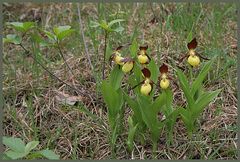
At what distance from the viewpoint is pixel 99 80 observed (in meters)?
2.44

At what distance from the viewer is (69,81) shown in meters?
2.53

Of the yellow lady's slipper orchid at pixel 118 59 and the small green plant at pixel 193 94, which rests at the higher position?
the yellow lady's slipper orchid at pixel 118 59

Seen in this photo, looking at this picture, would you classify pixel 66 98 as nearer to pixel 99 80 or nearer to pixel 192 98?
pixel 99 80

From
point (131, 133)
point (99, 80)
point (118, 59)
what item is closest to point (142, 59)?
point (118, 59)

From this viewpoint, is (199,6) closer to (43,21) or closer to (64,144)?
(43,21)

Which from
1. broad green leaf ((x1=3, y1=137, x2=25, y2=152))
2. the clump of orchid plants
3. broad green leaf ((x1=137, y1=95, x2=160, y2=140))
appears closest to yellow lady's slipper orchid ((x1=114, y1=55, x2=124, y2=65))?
the clump of orchid plants

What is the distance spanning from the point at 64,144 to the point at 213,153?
0.73 m

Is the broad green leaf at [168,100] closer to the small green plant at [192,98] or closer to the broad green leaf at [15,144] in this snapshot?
the small green plant at [192,98]

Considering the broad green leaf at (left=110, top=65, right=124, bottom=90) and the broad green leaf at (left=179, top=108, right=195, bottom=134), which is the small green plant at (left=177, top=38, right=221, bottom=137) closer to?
the broad green leaf at (left=179, top=108, right=195, bottom=134)

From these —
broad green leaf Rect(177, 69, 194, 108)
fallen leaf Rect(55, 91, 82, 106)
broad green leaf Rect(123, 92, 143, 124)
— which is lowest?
fallen leaf Rect(55, 91, 82, 106)

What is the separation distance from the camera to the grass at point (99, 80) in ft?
6.67

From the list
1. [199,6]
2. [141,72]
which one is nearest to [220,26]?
[199,6]

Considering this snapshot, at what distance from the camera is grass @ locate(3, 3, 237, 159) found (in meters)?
2.03

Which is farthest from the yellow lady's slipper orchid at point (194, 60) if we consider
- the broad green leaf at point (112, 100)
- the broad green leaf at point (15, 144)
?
the broad green leaf at point (15, 144)
